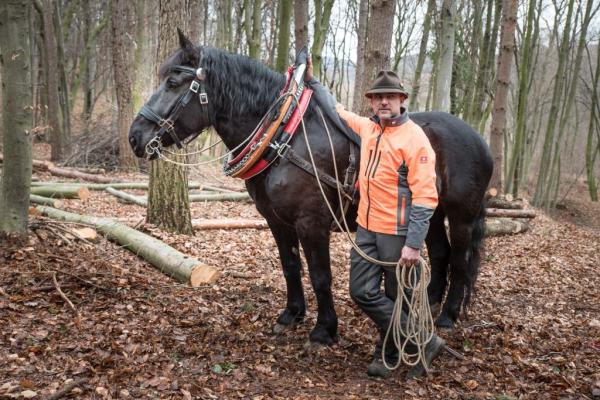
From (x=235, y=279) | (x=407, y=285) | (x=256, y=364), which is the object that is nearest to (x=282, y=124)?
(x=407, y=285)

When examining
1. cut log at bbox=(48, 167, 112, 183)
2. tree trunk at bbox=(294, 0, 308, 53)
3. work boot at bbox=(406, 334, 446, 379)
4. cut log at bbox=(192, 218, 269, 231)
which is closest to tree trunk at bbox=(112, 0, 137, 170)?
cut log at bbox=(48, 167, 112, 183)

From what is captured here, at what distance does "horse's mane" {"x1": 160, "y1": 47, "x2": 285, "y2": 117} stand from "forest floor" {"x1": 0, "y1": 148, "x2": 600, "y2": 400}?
1850mm

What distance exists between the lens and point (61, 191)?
327 inches

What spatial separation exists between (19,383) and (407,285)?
8.07ft

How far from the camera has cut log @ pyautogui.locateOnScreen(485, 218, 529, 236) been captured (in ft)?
28.8

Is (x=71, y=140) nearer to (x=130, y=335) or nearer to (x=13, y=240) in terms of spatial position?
(x=13, y=240)

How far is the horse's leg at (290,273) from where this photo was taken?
3.98 meters

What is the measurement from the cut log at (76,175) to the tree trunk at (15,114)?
6.42m

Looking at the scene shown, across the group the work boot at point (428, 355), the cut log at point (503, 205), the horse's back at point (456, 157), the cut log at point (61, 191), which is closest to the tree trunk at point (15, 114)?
the horse's back at point (456, 157)

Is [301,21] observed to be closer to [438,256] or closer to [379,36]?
[379,36]

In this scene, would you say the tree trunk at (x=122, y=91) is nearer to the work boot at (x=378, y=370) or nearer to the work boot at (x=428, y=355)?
the work boot at (x=378, y=370)

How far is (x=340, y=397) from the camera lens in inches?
119

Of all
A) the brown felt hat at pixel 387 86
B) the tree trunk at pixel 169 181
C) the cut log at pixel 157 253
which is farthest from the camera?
the tree trunk at pixel 169 181

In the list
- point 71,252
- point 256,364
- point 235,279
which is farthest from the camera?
point 235,279
